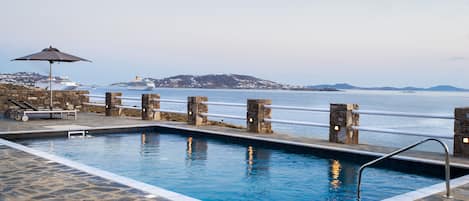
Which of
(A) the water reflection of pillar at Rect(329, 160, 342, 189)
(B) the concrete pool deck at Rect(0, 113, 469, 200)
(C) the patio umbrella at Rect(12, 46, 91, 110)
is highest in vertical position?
(C) the patio umbrella at Rect(12, 46, 91, 110)

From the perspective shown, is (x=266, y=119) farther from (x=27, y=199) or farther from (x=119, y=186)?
(x=27, y=199)

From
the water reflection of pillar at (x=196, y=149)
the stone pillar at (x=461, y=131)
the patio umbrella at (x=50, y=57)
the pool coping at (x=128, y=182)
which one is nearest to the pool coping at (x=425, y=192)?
the stone pillar at (x=461, y=131)

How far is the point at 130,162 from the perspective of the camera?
7645 millimetres

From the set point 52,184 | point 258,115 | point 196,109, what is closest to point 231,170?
point 52,184

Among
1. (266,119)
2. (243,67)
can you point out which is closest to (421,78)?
(243,67)

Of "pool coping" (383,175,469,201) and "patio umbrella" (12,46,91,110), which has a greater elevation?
"patio umbrella" (12,46,91,110)

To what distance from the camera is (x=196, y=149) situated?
924 cm

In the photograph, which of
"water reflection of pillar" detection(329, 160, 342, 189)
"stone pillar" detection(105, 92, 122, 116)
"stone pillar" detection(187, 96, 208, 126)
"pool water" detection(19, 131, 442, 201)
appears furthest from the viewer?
"stone pillar" detection(105, 92, 122, 116)

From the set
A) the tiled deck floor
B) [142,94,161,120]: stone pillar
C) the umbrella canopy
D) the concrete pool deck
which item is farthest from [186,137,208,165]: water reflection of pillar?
the umbrella canopy

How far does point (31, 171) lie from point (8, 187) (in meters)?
0.92

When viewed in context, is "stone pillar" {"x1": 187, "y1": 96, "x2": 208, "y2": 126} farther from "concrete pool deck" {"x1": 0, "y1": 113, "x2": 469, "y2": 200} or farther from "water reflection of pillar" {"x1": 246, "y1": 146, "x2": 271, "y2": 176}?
"water reflection of pillar" {"x1": 246, "y1": 146, "x2": 271, "y2": 176}

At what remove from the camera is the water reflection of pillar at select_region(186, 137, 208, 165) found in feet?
27.2

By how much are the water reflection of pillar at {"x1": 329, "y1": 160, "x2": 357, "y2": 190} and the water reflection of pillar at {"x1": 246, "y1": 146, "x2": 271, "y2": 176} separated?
3.45ft

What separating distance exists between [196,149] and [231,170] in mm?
2226
